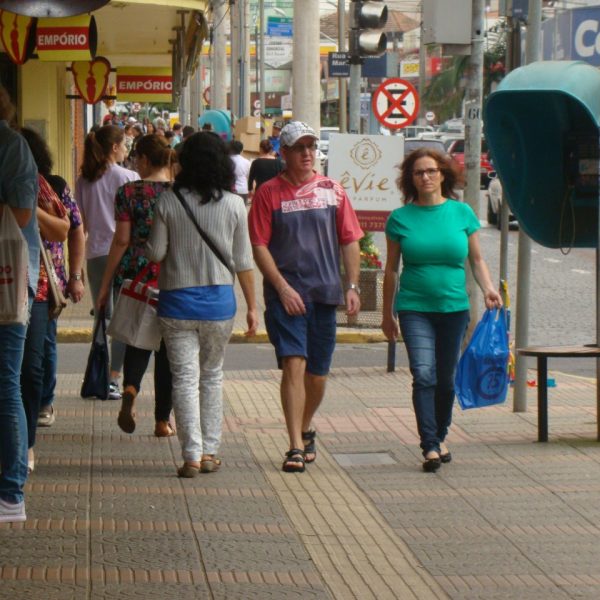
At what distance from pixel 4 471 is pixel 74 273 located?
275cm

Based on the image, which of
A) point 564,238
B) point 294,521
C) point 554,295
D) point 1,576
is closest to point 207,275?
point 294,521

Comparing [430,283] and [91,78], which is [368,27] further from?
[430,283]

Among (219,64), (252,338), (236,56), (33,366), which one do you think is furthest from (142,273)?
(236,56)

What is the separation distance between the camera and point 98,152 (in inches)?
438

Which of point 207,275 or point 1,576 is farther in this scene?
point 207,275

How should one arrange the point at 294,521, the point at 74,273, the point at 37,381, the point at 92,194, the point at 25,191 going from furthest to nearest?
the point at 92,194, the point at 74,273, the point at 37,381, the point at 294,521, the point at 25,191

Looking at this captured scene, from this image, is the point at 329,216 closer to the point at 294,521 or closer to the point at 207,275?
the point at 207,275

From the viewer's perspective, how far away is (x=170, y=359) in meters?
7.91

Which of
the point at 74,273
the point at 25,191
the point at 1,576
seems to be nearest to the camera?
the point at 1,576

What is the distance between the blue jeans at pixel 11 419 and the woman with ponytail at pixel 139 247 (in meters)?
2.00

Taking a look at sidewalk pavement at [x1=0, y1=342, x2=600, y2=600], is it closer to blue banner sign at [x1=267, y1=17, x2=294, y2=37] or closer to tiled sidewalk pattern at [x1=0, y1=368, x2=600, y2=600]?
tiled sidewalk pattern at [x1=0, y1=368, x2=600, y2=600]

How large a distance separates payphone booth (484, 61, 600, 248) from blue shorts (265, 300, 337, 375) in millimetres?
1988

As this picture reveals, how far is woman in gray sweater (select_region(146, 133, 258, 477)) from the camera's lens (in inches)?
309

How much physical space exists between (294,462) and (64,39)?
8439mm
